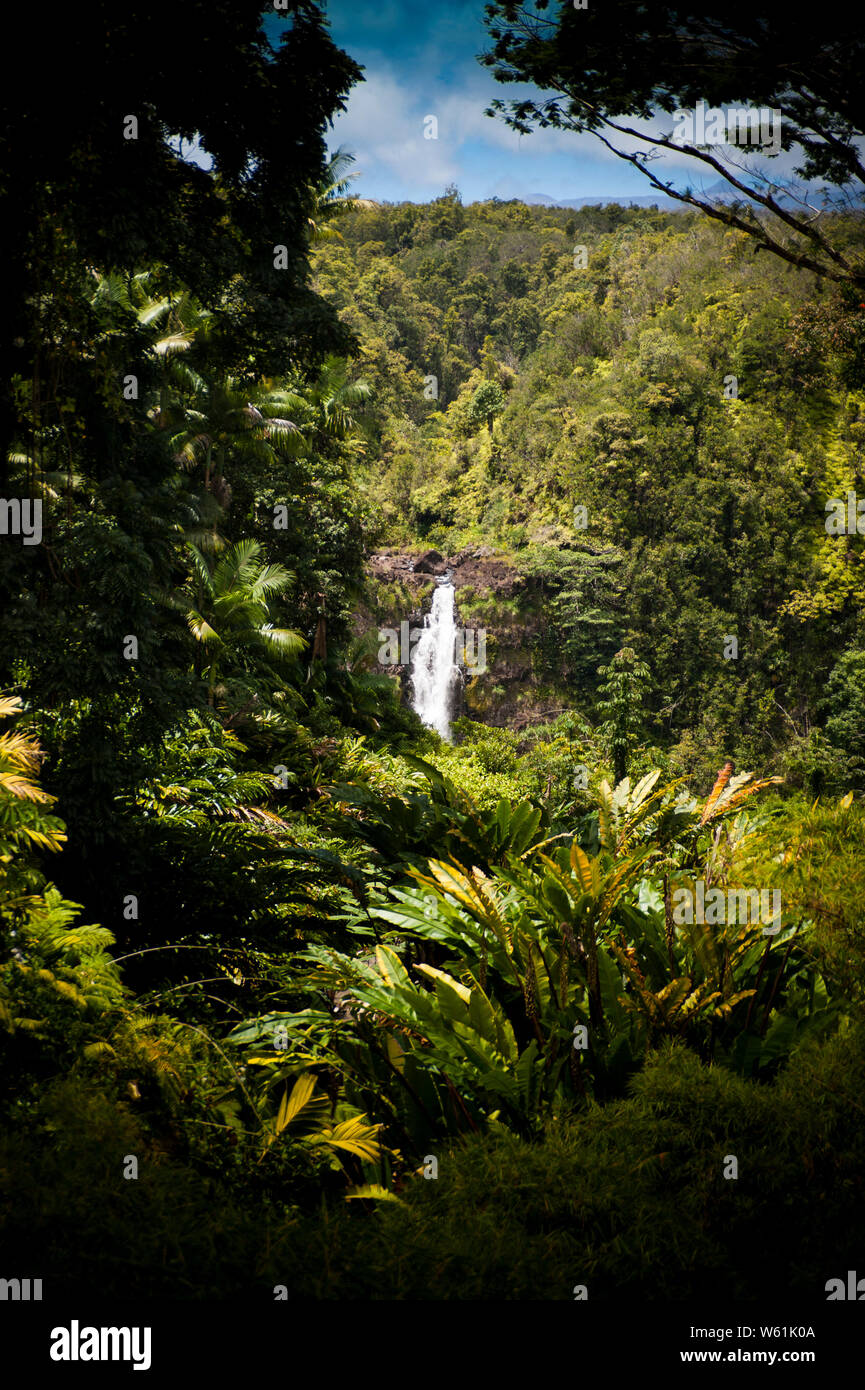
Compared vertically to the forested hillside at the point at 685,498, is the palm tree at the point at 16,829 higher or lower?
lower

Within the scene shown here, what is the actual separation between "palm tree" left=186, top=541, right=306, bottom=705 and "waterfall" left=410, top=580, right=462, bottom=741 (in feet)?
37.8

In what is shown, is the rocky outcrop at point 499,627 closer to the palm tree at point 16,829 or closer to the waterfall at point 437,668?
the waterfall at point 437,668

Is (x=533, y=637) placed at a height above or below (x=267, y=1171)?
above

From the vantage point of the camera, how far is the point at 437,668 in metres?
22.0

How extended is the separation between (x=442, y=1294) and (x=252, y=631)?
830 cm

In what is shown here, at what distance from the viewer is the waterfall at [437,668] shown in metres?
21.7

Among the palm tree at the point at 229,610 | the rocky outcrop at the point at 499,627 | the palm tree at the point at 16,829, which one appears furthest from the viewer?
the rocky outcrop at the point at 499,627

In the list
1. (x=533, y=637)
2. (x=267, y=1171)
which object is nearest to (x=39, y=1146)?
(x=267, y=1171)

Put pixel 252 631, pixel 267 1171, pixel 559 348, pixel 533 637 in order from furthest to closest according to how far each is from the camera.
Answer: pixel 559 348
pixel 533 637
pixel 252 631
pixel 267 1171

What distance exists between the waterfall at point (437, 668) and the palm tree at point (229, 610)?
37.8 ft

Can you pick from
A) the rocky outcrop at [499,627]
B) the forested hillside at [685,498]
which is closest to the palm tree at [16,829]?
the forested hillside at [685,498]

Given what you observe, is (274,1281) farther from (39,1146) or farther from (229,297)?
(229,297)

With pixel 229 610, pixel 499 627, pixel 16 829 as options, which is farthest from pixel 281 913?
pixel 499 627

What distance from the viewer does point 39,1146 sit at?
5.63 ft
